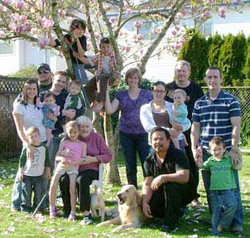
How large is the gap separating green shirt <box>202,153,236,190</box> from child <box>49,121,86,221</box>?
1.57m

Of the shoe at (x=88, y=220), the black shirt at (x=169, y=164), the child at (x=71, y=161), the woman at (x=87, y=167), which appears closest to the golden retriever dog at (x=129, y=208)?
the shoe at (x=88, y=220)

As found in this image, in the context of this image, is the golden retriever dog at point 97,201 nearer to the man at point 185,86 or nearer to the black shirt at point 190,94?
the man at point 185,86

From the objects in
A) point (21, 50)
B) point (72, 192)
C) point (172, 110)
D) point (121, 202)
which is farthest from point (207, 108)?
point (21, 50)

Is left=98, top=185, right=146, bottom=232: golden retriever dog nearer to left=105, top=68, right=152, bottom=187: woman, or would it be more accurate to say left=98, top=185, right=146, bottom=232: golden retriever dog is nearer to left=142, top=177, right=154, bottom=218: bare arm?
left=142, top=177, right=154, bottom=218: bare arm

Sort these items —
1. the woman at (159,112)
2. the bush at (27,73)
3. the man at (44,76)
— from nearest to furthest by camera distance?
1. the woman at (159,112)
2. the man at (44,76)
3. the bush at (27,73)

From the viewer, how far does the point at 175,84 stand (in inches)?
289

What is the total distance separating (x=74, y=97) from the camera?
7176 mm

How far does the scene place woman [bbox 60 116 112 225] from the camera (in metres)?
6.64

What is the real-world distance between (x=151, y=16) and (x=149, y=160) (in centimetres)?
459

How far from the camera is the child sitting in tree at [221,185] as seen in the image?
19.8ft

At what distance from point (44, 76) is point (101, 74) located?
744mm

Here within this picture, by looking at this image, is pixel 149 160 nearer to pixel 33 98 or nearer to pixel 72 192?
pixel 72 192

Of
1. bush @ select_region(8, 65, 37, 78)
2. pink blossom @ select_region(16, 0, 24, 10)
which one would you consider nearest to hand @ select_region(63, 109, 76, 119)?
pink blossom @ select_region(16, 0, 24, 10)

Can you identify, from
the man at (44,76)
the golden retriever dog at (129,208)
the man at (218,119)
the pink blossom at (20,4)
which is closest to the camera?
the man at (218,119)
